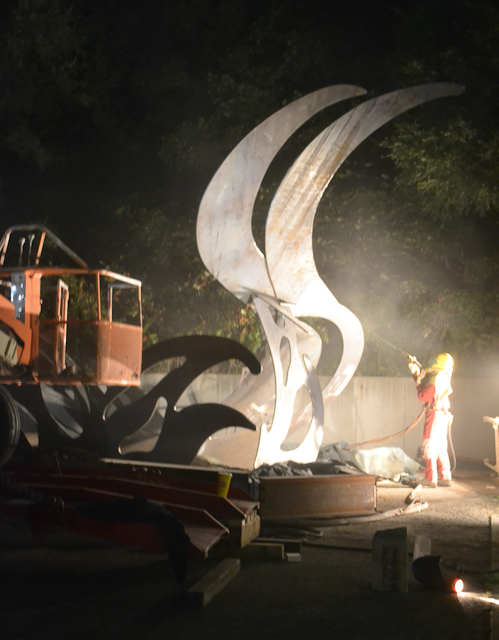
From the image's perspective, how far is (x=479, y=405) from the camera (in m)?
15.3

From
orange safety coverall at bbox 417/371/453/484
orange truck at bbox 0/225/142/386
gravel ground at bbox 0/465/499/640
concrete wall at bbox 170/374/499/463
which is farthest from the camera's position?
concrete wall at bbox 170/374/499/463

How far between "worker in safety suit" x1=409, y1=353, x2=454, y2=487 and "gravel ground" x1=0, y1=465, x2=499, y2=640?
3.94 metres

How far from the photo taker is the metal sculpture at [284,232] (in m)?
11.2

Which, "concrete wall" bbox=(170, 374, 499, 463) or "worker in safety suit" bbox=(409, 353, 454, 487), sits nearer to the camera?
"worker in safety suit" bbox=(409, 353, 454, 487)

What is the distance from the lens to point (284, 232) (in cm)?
1154

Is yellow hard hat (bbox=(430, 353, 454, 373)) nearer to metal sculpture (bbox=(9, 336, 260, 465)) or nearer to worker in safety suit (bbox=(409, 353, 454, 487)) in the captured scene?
worker in safety suit (bbox=(409, 353, 454, 487))

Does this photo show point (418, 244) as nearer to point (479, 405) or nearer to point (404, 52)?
point (479, 405)

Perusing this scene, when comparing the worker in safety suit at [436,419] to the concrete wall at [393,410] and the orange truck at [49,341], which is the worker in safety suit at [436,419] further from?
the orange truck at [49,341]

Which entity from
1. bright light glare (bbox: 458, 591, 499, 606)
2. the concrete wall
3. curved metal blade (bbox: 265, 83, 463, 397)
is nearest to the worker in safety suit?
curved metal blade (bbox: 265, 83, 463, 397)

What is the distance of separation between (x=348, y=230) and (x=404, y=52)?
5.29 meters

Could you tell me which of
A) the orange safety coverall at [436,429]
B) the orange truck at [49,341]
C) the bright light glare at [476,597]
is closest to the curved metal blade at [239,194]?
the orange truck at [49,341]

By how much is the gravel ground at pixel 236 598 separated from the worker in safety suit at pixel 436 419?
3.94 m

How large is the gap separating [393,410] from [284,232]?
18.6 ft

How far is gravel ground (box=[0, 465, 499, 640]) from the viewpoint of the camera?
462 centimetres
